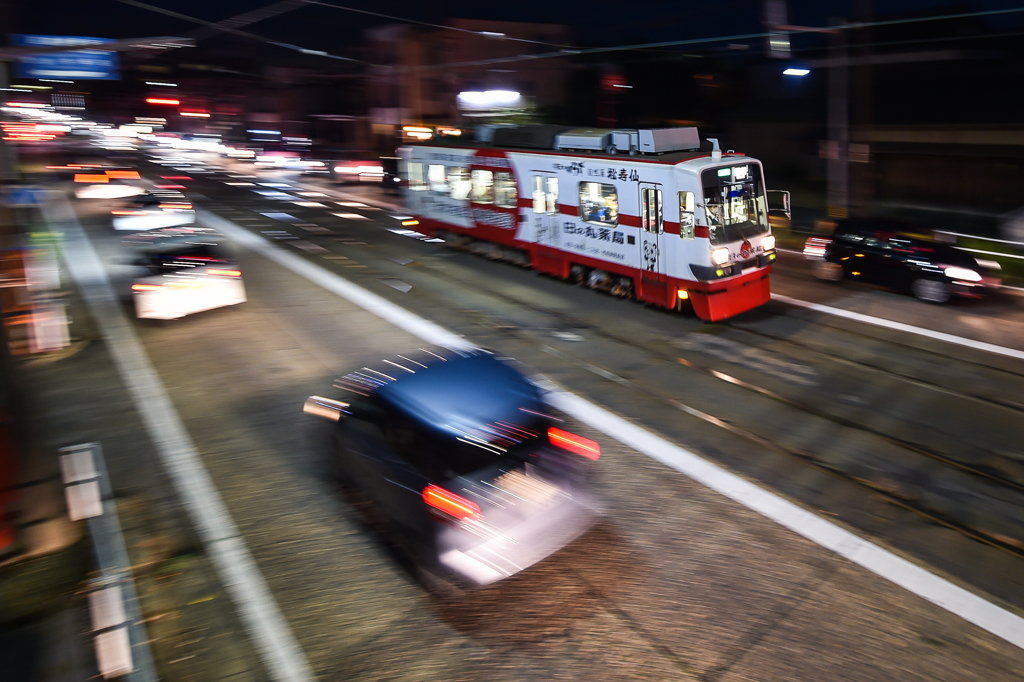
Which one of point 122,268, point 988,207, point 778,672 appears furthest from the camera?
point 988,207

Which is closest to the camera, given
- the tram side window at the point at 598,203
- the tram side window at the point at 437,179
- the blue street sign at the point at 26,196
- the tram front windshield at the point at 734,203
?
the tram front windshield at the point at 734,203

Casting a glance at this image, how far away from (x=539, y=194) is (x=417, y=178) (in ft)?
25.0

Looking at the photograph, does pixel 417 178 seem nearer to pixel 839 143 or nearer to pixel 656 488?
pixel 839 143

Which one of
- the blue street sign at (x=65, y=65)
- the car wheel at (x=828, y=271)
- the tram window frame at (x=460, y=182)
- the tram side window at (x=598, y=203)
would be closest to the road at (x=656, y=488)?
the car wheel at (x=828, y=271)

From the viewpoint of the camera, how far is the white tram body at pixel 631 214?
14.0 meters

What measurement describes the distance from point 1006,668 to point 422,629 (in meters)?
4.59

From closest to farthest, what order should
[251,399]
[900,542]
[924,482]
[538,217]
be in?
1. [900,542]
2. [924,482]
3. [251,399]
4. [538,217]

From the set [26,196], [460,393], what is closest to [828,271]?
[460,393]

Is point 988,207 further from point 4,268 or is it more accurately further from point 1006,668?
point 4,268

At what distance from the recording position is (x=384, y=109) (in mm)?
69750

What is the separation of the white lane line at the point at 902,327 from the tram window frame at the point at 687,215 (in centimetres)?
355

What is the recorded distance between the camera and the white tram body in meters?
14.0

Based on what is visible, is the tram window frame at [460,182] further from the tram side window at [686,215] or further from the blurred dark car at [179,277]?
the tram side window at [686,215]

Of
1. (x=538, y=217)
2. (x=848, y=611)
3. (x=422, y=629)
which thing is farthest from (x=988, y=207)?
(x=422, y=629)
